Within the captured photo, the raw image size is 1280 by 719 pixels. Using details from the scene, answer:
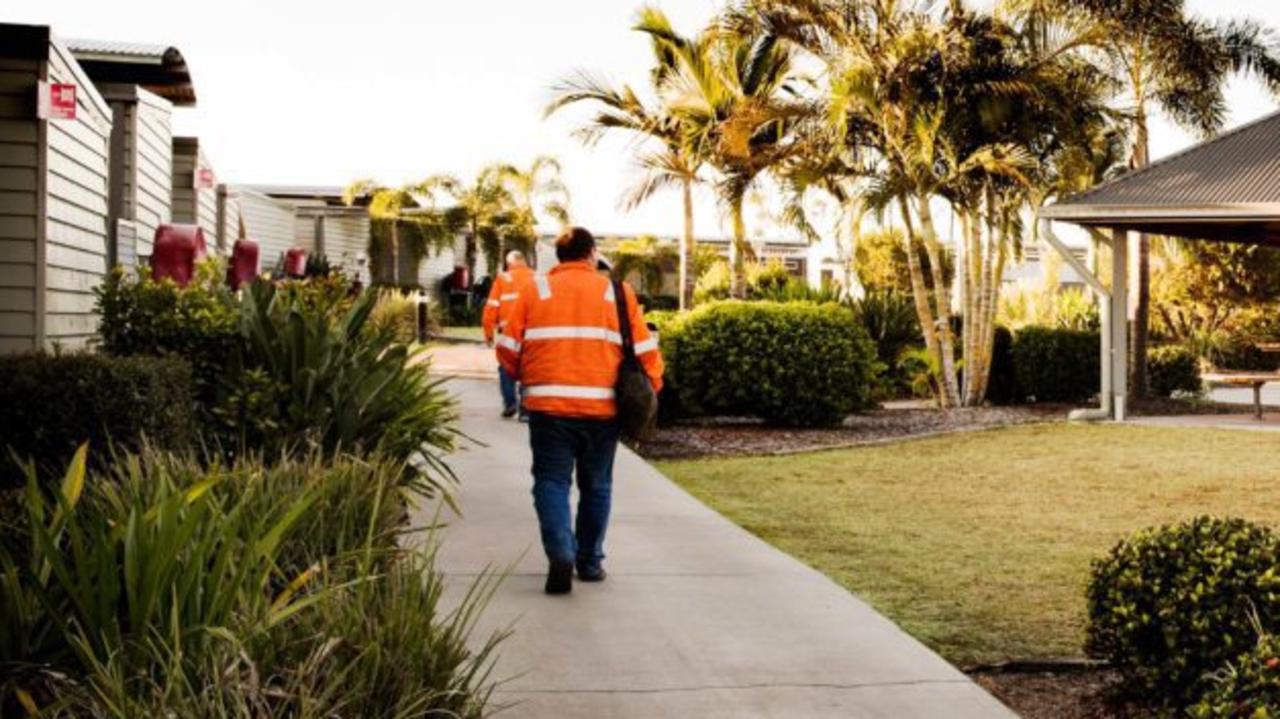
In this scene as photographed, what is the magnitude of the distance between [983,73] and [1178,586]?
16.8m

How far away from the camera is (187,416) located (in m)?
8.41

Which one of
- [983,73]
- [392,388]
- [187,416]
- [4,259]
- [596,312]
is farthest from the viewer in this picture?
[983,73]

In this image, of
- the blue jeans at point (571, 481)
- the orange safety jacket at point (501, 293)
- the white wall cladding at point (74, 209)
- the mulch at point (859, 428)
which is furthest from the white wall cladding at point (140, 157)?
the blue jeans at point (571, 481)

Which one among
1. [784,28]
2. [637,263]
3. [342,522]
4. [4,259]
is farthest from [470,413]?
[637,263]

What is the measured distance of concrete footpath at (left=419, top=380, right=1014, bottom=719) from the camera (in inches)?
221

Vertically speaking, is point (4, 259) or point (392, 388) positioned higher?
point (4, 259)

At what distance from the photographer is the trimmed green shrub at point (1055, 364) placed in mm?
23125

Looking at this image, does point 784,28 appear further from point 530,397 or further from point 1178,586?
point 1178,586

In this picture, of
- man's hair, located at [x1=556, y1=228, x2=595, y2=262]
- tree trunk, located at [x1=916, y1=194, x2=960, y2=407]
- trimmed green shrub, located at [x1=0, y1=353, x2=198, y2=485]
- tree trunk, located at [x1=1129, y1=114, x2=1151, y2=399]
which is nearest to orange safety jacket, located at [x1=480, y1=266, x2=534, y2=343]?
man's hair, located at [x1=556, y1=228, x2=595, y2=262]

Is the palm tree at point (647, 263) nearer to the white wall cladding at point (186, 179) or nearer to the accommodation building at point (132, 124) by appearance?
the white wall cladding at point (186, 179)

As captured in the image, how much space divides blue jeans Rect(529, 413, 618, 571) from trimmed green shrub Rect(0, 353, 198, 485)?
6.15ft

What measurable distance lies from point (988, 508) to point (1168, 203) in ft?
29.0

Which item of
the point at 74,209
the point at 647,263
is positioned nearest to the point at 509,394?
the point at 74,209

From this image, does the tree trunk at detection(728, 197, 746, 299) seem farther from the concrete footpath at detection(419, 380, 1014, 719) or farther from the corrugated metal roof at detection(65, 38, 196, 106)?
the concrete footpath at detection(419, 380, 1014, 719)
